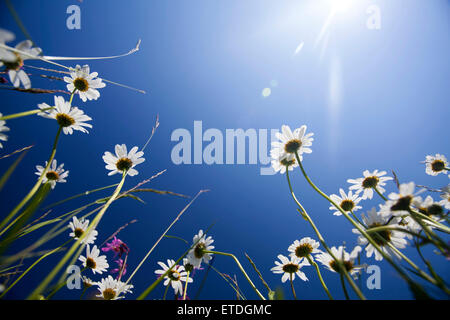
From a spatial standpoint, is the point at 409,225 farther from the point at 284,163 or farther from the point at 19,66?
the point at 19,66

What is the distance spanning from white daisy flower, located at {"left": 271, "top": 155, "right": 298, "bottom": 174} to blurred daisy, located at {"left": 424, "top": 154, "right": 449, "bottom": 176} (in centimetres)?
57

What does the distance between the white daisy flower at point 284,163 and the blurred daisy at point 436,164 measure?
1.87ft

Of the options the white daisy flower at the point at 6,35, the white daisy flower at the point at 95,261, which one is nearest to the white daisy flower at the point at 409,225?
the white daisy flower at the point at 6,35

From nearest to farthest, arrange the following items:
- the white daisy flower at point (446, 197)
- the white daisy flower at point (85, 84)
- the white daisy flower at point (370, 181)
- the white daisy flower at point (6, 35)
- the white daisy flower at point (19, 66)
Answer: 1. the white daisy flower at point (6, 35)
2. the white daisy flower at point (19, 66)
3. the white daisy flower at point (446, 197)
4. the white daisy flower at point (85, 84)
5. the white daisy flower at point (370, 181)

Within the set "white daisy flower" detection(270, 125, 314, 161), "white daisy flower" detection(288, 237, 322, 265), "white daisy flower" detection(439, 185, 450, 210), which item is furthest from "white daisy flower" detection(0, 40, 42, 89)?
"white daisy flower" detection(439, 185, 450, 210)

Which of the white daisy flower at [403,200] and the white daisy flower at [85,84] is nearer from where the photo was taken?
the white daisy flower at [403,200]

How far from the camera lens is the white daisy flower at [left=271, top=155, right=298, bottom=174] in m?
0.77

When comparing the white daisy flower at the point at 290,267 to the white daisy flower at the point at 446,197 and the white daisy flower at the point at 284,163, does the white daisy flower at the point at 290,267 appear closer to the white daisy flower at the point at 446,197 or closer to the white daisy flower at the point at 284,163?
the white daisy flower at the point at 284,163

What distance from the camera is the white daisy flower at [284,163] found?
77 cm

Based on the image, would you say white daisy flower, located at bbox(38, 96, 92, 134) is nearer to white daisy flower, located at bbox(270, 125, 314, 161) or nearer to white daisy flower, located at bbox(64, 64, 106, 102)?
white daisy flower, located at bbox(64, 64, 106, 102)
